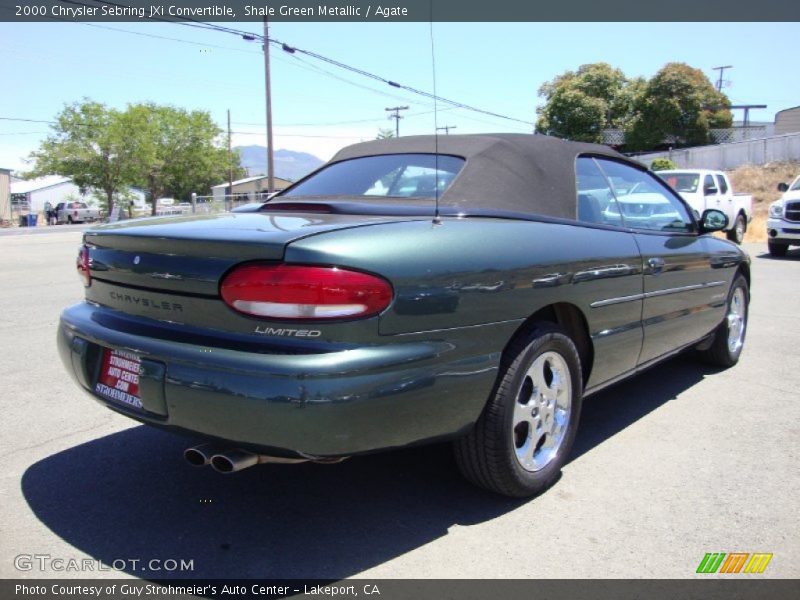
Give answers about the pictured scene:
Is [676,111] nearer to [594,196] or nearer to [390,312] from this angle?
[594,196]

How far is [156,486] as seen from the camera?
304 centimetres

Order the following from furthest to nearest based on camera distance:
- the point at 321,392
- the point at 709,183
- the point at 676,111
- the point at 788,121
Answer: the point at 788,121, the point at 676,111, the point at 709,183, the point at 321,392

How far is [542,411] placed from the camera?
2980 mm

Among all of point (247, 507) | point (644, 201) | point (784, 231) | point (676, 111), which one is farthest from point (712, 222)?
point (676, 111)

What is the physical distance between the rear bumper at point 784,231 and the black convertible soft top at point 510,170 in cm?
1132

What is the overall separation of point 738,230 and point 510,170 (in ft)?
53.2

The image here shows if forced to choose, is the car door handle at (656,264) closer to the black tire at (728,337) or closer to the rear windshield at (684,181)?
the black tire at (728,337)

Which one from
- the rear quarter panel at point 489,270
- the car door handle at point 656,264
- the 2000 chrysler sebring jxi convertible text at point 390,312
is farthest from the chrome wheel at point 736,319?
the rear quarter panel at point 489,270

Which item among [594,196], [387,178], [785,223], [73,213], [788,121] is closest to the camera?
[387,178]

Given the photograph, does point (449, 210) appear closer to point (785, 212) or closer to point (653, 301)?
point (653, 301)

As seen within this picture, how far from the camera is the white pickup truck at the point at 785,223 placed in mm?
13078

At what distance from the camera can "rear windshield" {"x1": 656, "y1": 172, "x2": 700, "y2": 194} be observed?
1566cm

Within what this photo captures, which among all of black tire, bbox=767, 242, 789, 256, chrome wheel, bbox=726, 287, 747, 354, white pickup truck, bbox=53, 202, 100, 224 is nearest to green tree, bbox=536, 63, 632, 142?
black tire, bbox=767, 242, 789, 256

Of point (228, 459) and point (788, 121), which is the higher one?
point (788, 121)
